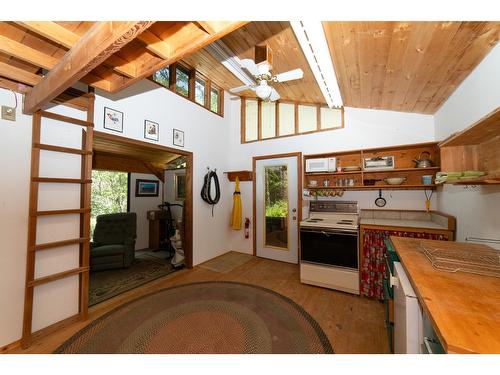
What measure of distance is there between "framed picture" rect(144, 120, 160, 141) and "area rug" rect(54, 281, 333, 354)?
7.15 ft

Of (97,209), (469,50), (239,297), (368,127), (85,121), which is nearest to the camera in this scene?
(469,50)

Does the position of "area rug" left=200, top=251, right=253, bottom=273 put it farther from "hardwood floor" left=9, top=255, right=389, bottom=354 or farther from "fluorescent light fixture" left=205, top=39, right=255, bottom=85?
"fluorescent light fixture" left=205, top=39, right=255, bottom=85

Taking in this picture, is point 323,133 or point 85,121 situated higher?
point 323,133

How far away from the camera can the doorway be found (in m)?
3.67

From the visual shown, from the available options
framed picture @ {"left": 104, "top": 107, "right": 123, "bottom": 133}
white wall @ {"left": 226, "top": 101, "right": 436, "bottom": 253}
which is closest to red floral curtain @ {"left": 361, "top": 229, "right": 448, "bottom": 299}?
white wall @ {"left": 226, "top": 101, "right": 436, "bottom": 253}

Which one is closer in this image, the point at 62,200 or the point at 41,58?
the point at 41,58

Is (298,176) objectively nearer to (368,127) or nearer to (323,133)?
(323,133)

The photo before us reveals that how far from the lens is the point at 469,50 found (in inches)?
53.7

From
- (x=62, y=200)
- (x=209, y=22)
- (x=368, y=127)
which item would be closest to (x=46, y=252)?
(x=62, y=200)

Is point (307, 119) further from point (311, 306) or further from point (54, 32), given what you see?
point (54, 32)

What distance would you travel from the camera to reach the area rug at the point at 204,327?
167cm

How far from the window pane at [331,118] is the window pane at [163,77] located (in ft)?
8.94

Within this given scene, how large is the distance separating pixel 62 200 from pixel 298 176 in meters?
3.30
